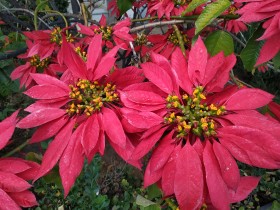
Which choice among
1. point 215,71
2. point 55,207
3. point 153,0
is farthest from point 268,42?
point 55,207

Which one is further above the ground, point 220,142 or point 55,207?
point 220,142

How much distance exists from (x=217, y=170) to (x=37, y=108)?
240 mm

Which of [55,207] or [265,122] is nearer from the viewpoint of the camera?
[265,122]

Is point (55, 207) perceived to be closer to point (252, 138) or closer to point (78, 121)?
point (78, 121)

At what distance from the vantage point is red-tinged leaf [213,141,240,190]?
1.16 ft

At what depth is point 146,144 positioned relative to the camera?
38 cm

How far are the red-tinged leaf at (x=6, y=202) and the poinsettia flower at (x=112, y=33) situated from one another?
1.19 feet

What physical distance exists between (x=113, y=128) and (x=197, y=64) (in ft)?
0.46

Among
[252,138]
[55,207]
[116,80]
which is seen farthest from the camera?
[55,207]

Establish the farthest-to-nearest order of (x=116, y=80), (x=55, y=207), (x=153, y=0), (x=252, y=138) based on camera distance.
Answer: (x=55, y=207) < (x=153, y=0) < (x=116, y=80) < (x=252, y=138)

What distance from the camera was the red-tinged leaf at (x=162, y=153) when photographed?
0.37 meters

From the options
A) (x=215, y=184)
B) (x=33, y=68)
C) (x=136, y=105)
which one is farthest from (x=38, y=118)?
(x=33, y=68)

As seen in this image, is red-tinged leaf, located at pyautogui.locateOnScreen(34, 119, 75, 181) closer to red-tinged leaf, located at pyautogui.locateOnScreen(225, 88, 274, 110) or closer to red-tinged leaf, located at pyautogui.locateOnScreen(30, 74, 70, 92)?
red-tinged leaf, located at pyautogui.locateOnScreen(30, 74, 70, 92)

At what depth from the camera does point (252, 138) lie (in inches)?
14.2
